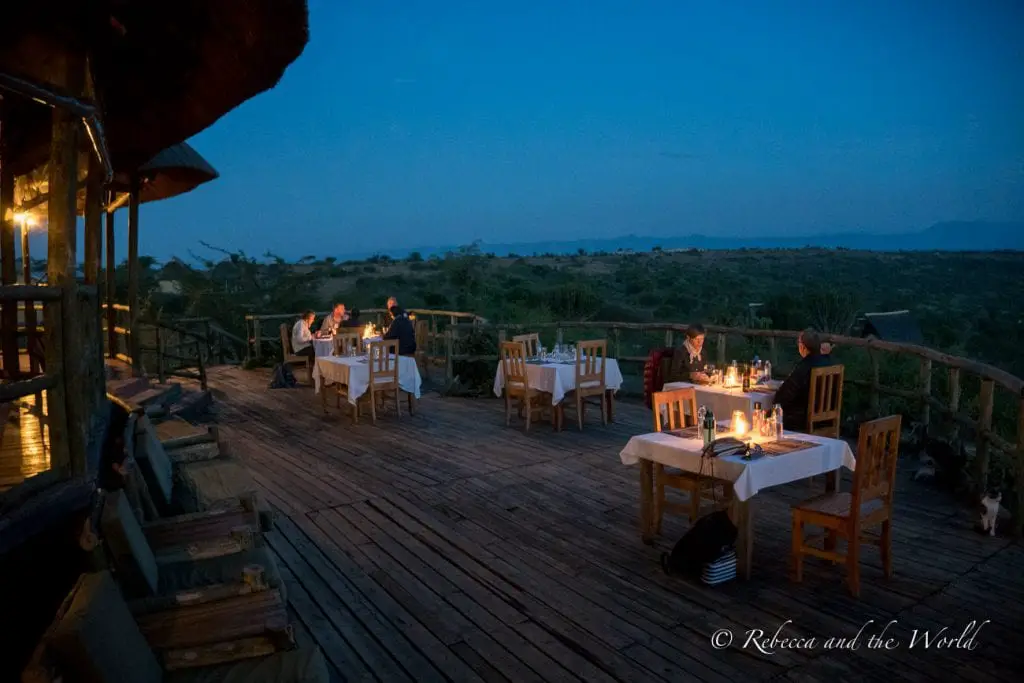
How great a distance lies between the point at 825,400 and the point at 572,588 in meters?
3.02

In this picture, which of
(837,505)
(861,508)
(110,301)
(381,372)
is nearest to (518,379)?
Answer: (381,372)

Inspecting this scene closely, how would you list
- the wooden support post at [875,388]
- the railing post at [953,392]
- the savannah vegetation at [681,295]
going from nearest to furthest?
the railing post at [953,392], the wooden support post at [875,388], the savannah vegetation at [681,295]

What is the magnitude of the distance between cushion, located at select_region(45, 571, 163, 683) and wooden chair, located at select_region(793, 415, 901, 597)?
3.30m

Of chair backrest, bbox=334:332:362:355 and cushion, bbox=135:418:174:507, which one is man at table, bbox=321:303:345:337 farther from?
cushion, bbox=135:418:174:507

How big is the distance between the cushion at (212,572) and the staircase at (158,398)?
287cm

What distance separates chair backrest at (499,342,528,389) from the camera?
842cm

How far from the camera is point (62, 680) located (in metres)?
2.25

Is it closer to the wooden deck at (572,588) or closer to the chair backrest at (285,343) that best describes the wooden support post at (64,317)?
the wooden deck at (572,588)

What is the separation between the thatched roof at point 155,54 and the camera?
144 inches

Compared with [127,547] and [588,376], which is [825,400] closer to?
[588,376]

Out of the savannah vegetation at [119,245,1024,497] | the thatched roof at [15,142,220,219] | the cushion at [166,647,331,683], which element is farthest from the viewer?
the savannah vegetation at [119,245,1024,497]

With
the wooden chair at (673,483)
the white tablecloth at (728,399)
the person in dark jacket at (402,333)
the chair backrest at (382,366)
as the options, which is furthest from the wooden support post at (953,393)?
the person in dark jacket at (402,333)

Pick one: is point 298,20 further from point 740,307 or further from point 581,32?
point 581,32

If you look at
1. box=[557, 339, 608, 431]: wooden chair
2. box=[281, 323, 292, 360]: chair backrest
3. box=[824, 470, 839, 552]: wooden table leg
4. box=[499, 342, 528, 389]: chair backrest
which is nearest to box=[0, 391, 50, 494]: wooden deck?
box=[824, 470, 839, 552]: wooden table leg
